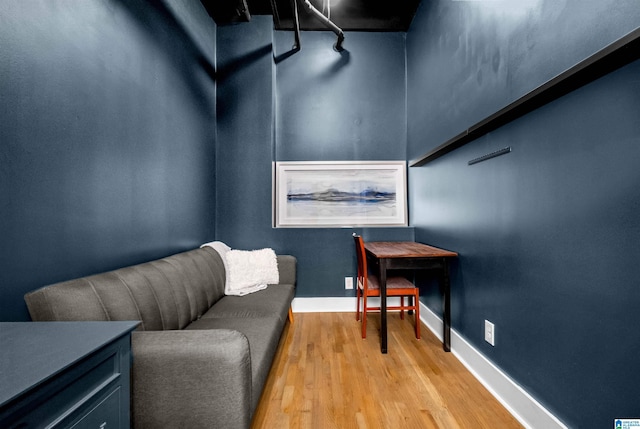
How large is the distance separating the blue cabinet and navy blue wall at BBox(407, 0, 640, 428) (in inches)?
68.9

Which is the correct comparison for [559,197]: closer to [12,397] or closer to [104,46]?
[12,397]

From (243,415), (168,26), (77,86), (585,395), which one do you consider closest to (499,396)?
(585,395)

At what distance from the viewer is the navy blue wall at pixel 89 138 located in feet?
3.70

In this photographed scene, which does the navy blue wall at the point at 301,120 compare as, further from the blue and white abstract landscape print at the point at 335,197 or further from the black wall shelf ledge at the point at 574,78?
the black wall shelf ledge at the point at 574,78

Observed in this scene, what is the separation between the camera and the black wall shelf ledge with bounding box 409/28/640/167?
3.13 ft

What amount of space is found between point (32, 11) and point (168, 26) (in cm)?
128

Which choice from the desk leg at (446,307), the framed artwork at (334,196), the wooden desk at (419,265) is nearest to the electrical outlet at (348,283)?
the framed artwork at (334,196)

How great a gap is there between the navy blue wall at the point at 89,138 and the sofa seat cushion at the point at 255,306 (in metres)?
0.62

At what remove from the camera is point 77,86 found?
55.6 inches

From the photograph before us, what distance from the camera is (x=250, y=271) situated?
2.69 meters

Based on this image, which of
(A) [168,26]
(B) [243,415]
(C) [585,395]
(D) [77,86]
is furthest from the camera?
(A) [168,26]

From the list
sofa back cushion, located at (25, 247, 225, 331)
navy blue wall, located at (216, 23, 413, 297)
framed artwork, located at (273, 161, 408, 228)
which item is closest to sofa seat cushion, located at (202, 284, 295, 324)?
sofa back cushion, located at (25, 247, 225, 331)

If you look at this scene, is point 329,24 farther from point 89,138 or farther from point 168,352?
point 168,352

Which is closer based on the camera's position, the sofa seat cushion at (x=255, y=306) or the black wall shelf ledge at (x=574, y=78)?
the black wall shelf ledge at (x=574, y=78)
